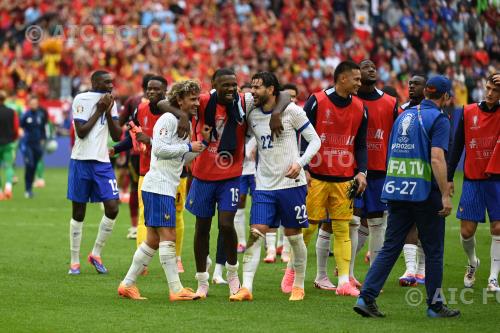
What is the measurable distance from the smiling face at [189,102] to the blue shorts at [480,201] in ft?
11.1

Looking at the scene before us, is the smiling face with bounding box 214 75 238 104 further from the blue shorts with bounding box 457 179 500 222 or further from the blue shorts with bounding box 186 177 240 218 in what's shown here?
the blue shorts with bounding box 457 179 500 222

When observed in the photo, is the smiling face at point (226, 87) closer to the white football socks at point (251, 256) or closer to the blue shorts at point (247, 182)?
the white football socks at point (251, 256)

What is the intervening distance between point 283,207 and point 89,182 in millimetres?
3185

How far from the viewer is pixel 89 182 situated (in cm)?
1291

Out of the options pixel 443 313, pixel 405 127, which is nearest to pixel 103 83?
pixel 405 127

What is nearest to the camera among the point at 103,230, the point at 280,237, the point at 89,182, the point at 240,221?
the point at 89,182

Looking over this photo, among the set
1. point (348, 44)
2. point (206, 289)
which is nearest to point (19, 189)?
point (348, 44)

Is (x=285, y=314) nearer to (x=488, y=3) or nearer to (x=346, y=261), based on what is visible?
(x=346, y=261)

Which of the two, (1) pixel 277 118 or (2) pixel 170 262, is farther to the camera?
(2) pixel 170 262

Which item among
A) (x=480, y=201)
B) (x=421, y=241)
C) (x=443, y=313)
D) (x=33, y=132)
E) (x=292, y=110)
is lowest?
(x=443, y=313)

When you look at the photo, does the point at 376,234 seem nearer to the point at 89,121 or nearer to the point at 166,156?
→ the point at 166,156

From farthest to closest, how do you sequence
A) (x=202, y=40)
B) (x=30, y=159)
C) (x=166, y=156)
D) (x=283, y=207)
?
(x=202, y=40) → (x=30, y=159) → (x=283, y=207) → (x=166, y=156)

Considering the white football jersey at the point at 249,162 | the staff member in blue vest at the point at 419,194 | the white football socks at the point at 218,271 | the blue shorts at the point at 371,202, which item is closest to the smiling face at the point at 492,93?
the blue shorts at the point at 371,202

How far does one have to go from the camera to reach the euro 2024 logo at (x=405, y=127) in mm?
9766
